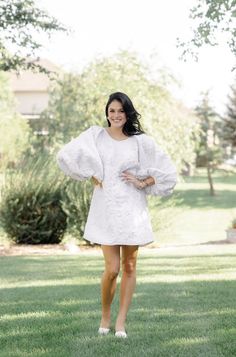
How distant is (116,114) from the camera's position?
20.8ft

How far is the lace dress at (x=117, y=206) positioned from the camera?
6246mm

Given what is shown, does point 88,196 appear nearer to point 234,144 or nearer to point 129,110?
point 129,110

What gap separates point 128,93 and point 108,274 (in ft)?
89.5

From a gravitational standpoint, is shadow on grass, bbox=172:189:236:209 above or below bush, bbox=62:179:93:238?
below

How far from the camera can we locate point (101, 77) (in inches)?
1371

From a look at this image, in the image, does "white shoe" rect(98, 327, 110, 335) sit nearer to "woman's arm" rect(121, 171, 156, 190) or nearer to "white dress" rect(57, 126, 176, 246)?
"white dress" rect(57, 126, 176, 246)

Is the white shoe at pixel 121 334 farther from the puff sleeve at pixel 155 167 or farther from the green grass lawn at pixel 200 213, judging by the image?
the green grass lawn at pixel 200 213

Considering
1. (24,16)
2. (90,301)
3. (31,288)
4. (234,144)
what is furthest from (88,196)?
(234,144)

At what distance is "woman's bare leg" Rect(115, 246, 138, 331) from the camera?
20.7ft

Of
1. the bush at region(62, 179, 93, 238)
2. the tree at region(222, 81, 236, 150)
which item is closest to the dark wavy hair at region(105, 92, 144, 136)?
the bush at region(62, 179, 93, 238)

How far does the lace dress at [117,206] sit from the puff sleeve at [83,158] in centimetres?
7

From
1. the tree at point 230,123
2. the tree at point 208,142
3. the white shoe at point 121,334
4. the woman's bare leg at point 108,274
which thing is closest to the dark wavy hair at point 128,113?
the woman's bare leg at point 108,274

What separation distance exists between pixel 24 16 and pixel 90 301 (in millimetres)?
11313

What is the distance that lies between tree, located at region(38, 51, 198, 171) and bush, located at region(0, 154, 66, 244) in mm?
11047
